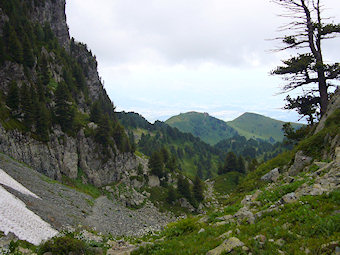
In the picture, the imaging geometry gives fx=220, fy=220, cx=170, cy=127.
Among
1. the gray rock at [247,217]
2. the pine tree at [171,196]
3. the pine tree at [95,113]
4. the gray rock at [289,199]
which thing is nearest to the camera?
the gray rock at [247,217]

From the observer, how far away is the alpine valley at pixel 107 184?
874cm

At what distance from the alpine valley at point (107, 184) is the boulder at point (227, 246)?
0.14ft

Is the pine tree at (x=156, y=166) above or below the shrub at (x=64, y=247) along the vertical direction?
below

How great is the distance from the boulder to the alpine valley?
0.14 feet

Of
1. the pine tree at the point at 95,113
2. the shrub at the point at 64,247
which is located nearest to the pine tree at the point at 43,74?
the pine tree at the point at 95,113

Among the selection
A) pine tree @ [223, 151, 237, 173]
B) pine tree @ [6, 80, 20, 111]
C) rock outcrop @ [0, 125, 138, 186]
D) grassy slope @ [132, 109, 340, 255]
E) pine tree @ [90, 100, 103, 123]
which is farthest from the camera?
pine tree @ [223, 151, 237, 173]

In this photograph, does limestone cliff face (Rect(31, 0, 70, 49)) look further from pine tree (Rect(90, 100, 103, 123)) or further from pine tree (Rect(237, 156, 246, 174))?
pine tree (Rect(237, 156, 246, 174))

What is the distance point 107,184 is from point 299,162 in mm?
65033

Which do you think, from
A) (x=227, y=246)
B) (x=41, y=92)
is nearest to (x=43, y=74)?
(x=41, y=92)

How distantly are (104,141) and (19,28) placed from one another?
50.7 meters

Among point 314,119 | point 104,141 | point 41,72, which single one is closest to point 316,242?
point 314,119

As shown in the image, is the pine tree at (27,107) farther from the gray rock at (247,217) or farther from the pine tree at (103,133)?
the gray rock at (247,217)

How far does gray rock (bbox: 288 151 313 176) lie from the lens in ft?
53.7

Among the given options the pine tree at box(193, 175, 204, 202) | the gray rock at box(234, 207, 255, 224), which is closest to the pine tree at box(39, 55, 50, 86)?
the pine tree at box(193, 175, 204, 202)
